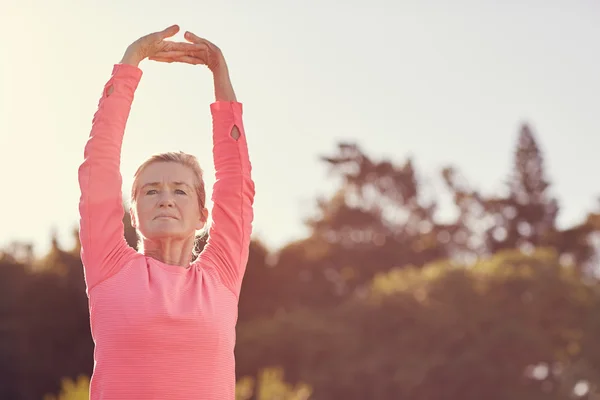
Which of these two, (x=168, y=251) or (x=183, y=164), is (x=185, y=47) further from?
(x=168, y=251)

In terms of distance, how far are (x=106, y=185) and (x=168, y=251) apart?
229mm

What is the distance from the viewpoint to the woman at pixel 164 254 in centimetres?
233

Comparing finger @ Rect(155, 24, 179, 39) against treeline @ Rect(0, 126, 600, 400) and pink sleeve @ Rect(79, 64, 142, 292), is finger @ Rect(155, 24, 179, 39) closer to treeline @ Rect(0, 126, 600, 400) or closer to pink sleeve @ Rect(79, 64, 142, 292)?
pink sleeve @ Rect(79, 64, 142, 292)

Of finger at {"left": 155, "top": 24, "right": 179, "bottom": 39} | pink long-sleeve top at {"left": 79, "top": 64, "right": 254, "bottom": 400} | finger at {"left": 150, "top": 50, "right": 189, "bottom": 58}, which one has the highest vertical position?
finger at {"left": 155, "top": 24, "right": 179, "bottom": 39}

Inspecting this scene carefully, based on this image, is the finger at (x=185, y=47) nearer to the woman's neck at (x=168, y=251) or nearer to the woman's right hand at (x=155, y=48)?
the woman's right hand at (x=155, y=48)

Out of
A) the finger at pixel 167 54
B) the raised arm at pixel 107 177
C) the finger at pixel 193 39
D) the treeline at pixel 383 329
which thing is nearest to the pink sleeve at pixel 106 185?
the raised arm at pixel 107 177

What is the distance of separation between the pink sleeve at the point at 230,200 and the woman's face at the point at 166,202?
0.33 feet

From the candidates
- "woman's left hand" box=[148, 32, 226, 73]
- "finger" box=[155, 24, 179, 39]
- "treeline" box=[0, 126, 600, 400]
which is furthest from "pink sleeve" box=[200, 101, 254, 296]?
"treeline" box=[0, 126, 600, 400]

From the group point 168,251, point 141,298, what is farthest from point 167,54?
point 141,298

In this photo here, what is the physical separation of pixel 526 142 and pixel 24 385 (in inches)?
1011

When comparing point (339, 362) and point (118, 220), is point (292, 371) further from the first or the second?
point (118, 220)

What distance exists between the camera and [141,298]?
7.72ft

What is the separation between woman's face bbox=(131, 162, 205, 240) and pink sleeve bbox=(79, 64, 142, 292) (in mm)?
59

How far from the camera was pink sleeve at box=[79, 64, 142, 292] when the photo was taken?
243 cm
